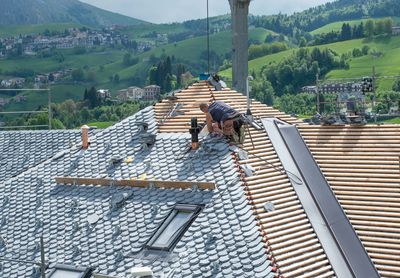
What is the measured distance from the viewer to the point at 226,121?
64.5ft

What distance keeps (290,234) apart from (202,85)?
7.82 meters

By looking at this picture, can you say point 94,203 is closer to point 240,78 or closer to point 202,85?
point 202,85

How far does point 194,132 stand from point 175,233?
373 cm

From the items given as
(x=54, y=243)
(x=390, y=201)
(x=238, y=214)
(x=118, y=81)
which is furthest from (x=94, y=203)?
(x=118, y=81)

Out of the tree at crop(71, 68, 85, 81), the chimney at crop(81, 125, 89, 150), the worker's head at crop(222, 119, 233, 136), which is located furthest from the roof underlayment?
the tree at crop(71, 68, 85, 81)

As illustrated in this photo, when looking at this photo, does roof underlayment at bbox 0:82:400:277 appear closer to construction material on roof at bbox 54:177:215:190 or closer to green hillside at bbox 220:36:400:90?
construction material on roof at bbox 54:177:215:190

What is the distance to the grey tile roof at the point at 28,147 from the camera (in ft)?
85.2

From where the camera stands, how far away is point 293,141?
20844 millimetres

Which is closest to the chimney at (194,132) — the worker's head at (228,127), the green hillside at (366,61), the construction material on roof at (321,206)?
the worker's head at (228,127)

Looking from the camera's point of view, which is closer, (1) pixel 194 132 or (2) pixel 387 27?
(1) pixel 194 132

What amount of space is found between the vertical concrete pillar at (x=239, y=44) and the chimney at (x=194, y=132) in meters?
10.1

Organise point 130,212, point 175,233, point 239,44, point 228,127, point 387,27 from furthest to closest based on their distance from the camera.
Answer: point 387,27
point 239,44
point 228,127
point 130,212
point 175,233

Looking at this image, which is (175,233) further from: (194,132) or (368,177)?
(368,177)

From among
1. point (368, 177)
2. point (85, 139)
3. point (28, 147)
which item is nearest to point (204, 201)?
point (368, 177)
